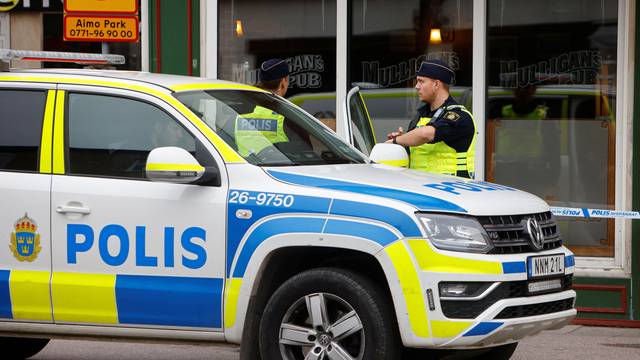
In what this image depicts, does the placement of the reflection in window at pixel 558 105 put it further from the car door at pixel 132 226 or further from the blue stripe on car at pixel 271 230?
the blue stripe on car at pixel 271 230

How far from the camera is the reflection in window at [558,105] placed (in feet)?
34.6

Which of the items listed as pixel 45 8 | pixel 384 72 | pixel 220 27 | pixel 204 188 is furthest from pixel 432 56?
pixel 204 188

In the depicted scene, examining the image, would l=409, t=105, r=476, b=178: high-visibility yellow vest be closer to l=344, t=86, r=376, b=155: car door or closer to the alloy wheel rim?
l=344, t=86, r=376, b=155: car door

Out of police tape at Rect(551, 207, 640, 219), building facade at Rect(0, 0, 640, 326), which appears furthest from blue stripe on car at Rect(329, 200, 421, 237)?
building facade at Rect(0, 0, 640, 326)

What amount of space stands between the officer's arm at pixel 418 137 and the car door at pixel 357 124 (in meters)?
0.19

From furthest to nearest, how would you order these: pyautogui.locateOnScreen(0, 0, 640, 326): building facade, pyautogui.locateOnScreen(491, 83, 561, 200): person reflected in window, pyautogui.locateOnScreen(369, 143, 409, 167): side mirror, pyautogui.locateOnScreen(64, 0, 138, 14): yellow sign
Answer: pyautogui.locateOnScreen(64, 0, 138, 14): yellow sign → pyautogui.locateOnScreen(491, 83, 561, 200): person reflected in window → pyautogui.locateOnScreen(0, 0, 640, 326): building facade → pyautogui.locateOnScreen(369, 143, 409, 167): side mirror

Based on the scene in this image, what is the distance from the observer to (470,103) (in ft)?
35.5

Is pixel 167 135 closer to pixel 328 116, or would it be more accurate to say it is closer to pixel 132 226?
pixel 132 226

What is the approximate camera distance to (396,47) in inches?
437

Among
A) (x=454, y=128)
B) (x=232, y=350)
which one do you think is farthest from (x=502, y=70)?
(x=232, y=350)

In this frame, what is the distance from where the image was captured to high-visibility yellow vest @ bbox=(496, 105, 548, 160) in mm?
10812

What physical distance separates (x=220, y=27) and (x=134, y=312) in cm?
547

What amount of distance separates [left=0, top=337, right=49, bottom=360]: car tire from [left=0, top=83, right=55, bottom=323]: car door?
1.41m

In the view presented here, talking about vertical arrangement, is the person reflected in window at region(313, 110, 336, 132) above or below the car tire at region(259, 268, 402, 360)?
above
